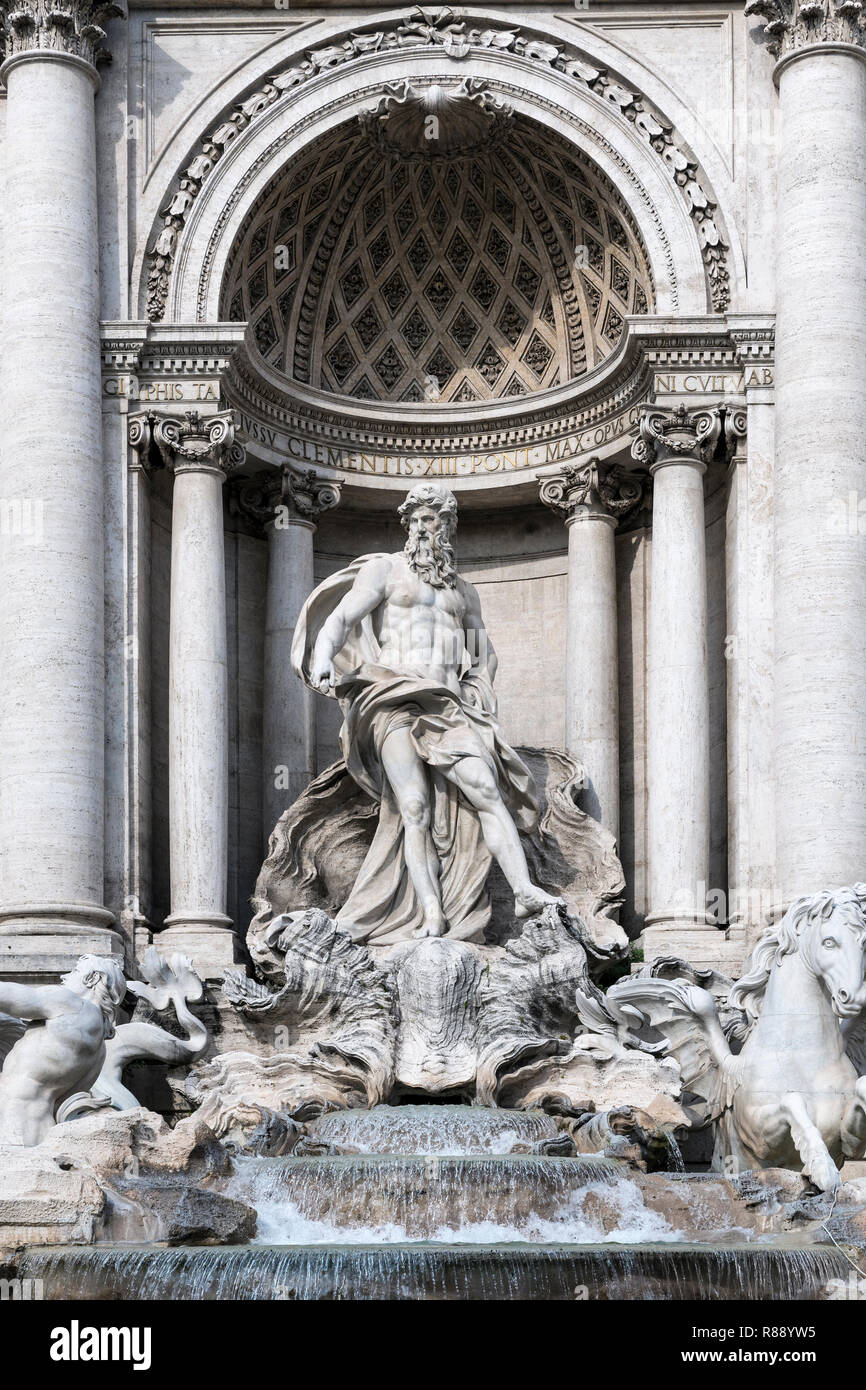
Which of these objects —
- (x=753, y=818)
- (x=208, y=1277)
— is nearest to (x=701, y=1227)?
(x=208, y=1277)

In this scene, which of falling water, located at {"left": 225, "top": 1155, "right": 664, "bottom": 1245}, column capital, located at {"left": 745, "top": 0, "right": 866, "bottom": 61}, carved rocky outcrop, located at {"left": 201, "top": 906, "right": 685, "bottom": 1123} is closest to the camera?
falling water, located at {"left": 225, "top": 1155, "right": 664, "bottom": 1245}

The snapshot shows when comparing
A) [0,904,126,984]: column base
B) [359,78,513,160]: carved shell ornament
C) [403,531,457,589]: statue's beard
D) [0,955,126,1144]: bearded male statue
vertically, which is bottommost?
[0,955,126,1144]: bearded male statue

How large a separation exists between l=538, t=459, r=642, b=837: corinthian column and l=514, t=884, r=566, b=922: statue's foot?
2.68m

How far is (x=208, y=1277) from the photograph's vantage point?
561 inches

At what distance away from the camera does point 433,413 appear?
83.5 feet

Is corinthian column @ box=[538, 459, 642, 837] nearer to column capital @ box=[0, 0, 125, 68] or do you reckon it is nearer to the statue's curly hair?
the statue's curly hair

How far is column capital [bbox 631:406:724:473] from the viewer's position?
76.0 ft

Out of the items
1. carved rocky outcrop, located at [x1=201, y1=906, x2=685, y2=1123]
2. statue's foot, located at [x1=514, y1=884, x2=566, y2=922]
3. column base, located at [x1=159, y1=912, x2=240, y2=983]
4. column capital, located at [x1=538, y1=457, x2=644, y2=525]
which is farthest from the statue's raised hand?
column capital, located at [x1=538, y1=457, x2=644, y2=525]

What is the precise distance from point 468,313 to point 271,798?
5490 mm

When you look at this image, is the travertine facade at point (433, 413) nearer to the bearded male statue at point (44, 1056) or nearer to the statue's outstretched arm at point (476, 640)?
the statue's outstretched arm at point (476, 640)

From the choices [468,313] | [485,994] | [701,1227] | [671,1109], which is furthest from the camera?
[468,313]

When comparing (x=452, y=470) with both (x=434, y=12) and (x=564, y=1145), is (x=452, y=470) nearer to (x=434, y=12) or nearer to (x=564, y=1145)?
(x=434, y=12)
